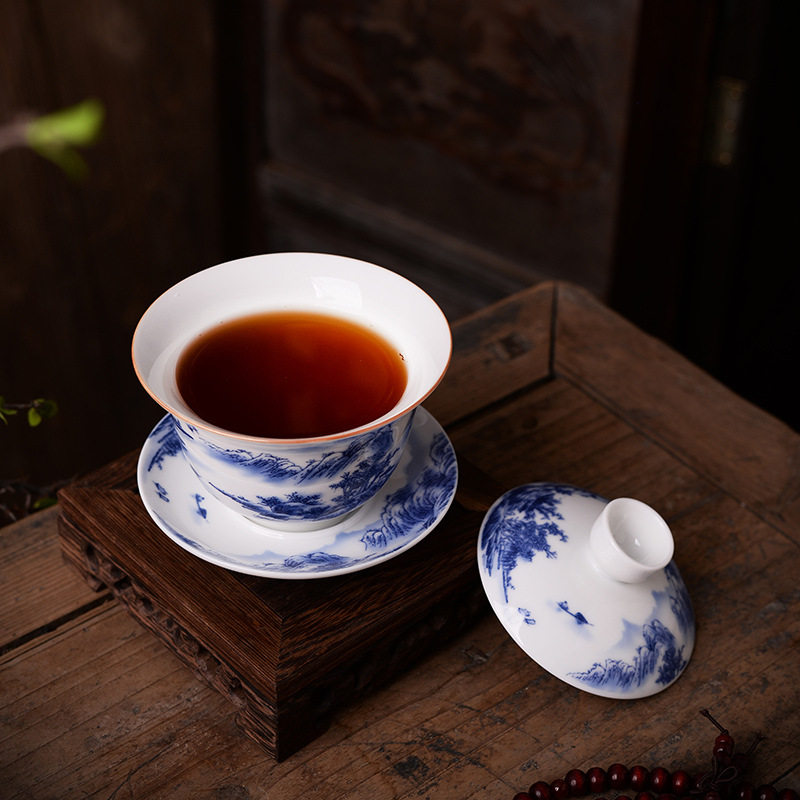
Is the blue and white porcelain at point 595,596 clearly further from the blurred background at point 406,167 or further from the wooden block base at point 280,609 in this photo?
the blurred background at point 406,167

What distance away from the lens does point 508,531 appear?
80cm

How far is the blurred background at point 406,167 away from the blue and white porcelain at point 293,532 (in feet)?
3.32

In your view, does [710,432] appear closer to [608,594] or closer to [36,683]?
[608,594]

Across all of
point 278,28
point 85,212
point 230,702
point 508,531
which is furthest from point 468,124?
point 230,702

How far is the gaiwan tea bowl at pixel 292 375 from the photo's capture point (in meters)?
0.69

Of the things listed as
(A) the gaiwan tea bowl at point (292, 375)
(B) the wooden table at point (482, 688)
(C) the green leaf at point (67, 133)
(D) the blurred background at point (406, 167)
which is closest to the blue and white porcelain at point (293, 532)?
(A) the gaiwan tea bowl at point (292, 375)

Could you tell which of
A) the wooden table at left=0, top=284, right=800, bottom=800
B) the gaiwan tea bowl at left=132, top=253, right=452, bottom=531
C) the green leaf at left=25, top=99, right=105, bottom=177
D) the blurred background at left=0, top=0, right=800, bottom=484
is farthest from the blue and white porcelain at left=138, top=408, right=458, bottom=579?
the green leaf at left=25, top=99, right=105, bottom=177

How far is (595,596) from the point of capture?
2.50 ft

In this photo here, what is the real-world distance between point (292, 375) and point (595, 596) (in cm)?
32

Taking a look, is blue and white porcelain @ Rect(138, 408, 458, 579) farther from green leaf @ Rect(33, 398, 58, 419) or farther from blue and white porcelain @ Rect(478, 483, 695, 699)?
green leaf @ Rect(33, 398, 58, 419)

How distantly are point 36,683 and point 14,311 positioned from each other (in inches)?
57.1

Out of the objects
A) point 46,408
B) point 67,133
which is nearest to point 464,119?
point 67,133

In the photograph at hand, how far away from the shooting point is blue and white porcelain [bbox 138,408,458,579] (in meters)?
0.74

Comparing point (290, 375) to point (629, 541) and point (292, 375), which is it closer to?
point (292, 375)
